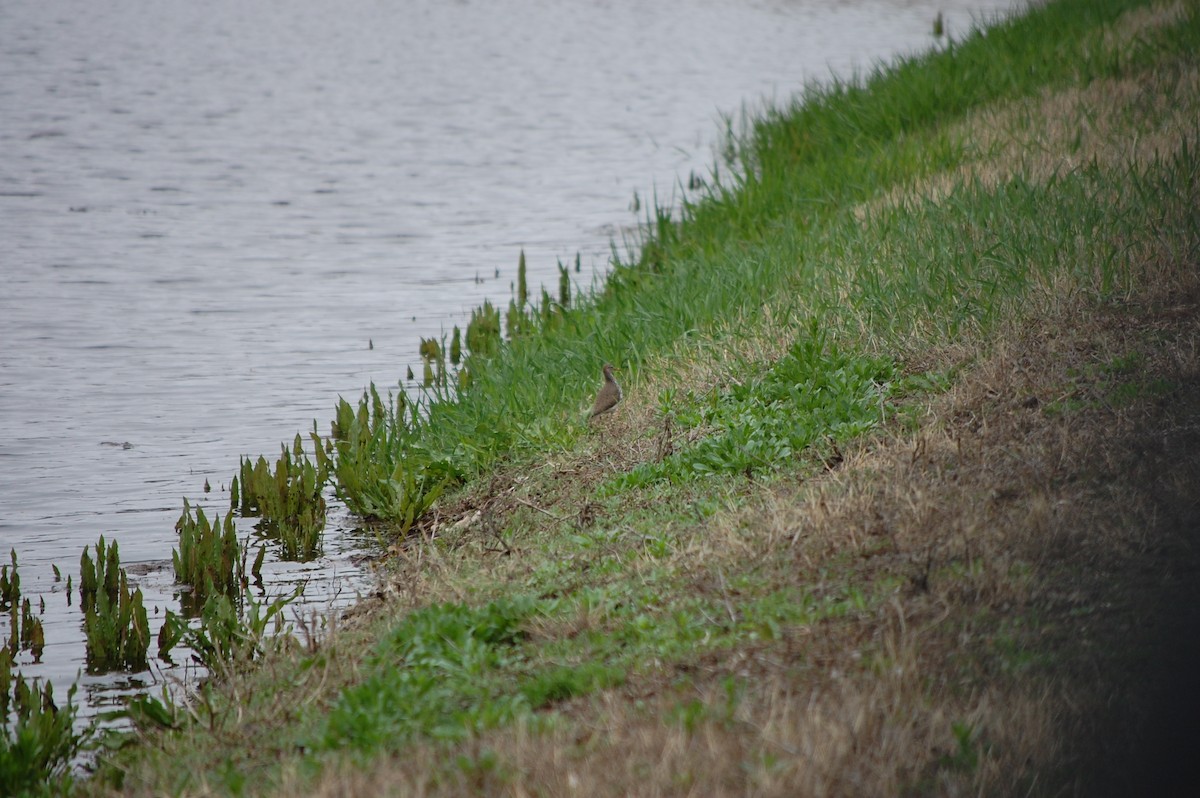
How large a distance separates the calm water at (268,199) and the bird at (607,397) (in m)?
1.70

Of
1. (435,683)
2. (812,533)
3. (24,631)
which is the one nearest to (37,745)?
(24,631)

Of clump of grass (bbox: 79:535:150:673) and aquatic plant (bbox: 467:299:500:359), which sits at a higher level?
aquatic plant (bbox: 467:299:500:359)

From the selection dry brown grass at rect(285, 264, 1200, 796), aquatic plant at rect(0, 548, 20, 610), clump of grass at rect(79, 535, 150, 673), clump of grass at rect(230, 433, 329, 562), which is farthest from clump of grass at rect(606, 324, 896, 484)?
aquatic plant at rect(0, 548, 20, 610)

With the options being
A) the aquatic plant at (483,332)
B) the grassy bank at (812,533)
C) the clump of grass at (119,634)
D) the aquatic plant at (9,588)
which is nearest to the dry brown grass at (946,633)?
the grassy bank at (812,533)

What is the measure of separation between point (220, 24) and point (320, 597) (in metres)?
25.1

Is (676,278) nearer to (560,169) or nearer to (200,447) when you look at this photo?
(200,447)

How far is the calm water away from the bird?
170cm

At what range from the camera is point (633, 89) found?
23.3 meters

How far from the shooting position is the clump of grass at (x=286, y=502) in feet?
23.1

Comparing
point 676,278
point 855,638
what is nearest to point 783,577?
point 855,638

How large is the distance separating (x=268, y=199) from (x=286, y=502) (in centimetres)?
936

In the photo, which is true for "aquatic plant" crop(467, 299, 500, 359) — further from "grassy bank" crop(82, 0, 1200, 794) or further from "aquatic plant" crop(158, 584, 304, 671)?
"aquatic plant" crop(158, 584, 304, 671)

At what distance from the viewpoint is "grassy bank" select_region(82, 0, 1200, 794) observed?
364 cm

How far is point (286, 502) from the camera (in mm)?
7352
